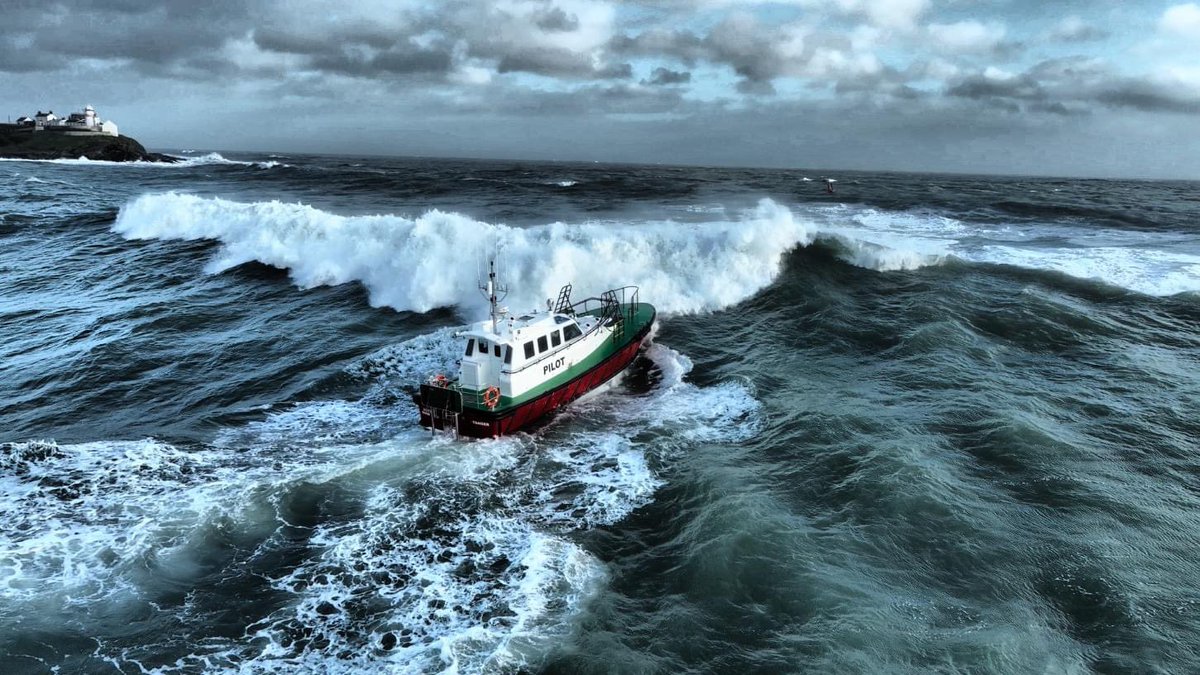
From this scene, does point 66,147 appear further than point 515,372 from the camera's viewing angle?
Yes

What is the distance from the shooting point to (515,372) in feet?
47.0

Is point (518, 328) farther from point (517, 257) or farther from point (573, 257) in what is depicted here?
point (517, 257)

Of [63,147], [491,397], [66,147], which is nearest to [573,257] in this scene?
[491,397]

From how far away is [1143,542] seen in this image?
33.5 feet

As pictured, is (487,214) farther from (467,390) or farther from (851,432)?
(851,432)

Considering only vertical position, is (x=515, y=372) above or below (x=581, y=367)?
above

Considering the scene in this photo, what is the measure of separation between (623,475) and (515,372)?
11.6ft

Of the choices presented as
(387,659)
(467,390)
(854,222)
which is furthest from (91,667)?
(854,222)

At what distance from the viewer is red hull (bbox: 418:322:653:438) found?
13.9m

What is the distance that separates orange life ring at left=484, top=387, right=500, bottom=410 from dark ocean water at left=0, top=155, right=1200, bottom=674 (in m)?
0.91

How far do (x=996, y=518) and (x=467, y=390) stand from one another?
10558 millimetres

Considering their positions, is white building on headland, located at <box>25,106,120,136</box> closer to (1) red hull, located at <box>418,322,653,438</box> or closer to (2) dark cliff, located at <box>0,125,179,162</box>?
(2) dark cliff, located at <box>0,125,179,162</box>

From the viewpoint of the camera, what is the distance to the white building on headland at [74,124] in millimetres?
117688

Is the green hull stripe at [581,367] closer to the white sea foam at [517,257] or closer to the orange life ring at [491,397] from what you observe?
the orange life ring at [491,397]
